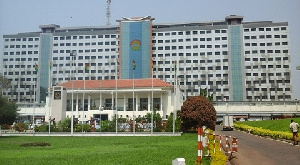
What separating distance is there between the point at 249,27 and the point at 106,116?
124 ft

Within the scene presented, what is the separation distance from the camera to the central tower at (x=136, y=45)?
60.6 metres

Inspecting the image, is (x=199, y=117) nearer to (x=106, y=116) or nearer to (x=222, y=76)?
(x=106, y=116)

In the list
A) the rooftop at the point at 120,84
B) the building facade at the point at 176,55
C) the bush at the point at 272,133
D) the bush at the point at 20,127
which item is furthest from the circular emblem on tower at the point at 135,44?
the bush at the point at 272,133

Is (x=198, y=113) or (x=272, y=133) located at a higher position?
(x=198, y=113)

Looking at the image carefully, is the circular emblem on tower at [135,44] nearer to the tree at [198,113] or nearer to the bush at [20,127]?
the bush at [20,127]

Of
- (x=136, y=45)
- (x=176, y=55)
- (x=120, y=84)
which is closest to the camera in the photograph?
(x=120, y=84)

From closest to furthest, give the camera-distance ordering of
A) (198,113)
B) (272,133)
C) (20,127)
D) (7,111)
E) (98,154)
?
(98,154) < (272,133) < (7,111) < (198,113) < (20,127)

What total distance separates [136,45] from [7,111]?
40340 mm

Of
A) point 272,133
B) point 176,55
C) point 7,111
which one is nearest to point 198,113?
point 272,133

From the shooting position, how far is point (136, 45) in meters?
61.8

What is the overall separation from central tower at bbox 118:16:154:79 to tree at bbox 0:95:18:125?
36.4 metres

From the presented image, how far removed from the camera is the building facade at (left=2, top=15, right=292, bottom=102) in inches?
2379

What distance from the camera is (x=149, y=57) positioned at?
6244 cm

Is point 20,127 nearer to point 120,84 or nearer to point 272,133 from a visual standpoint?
point 120,84
